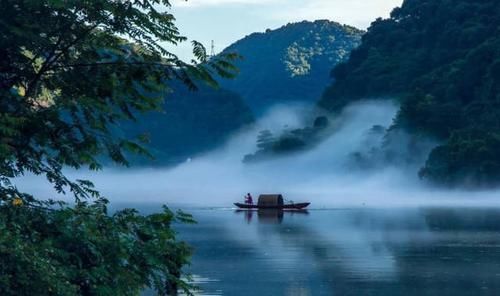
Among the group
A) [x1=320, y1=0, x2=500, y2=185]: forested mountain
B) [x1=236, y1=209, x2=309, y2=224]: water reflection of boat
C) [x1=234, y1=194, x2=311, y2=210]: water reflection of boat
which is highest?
[x1=320, y1=0, x2=500, y2=185]: forested mountain

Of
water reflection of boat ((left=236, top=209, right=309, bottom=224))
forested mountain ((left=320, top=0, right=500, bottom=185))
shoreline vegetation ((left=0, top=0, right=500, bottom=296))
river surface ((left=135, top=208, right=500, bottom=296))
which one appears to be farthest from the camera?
forested mountain ((left=320, top=0, right=500, bottom=185))

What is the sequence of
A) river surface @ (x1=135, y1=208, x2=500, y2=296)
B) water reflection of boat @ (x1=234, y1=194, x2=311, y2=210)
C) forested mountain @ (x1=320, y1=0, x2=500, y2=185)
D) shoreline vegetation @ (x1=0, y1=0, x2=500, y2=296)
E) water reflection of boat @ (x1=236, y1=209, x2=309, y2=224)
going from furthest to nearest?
forested mountain @ (x1=320, y1=0, x2=500, y2=185) → water reflection of boat @ (x1=234, y1=194, x2=311, y2=210) → water reflection of boat @ (x1=236, y1=209, x2=309, y2=224) → river surface @ (x1=135, y1=208, x2=500, y2=296) → shoreline vegetation @ (x1=0, y1=0, x2=500, y2=296)

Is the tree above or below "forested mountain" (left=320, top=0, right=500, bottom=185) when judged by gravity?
below

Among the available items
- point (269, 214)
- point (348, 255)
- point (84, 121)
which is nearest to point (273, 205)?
point (269, 214)

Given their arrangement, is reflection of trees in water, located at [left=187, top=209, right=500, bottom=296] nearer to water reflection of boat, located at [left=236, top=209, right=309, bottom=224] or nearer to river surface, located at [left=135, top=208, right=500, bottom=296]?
river surface, located at [left=135, top=208, right=500, bottom=296]

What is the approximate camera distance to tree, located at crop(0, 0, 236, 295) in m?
15.8

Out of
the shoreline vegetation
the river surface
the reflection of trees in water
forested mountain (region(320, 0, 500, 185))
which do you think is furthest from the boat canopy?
the shoreline vegetation

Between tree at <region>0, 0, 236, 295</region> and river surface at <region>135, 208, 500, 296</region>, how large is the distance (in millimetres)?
26168

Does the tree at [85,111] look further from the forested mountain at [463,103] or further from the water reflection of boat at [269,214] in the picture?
the forested mountain at [463,103]

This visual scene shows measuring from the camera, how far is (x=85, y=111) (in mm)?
16672

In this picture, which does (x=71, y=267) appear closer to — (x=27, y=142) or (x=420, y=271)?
(x=27, y=142)

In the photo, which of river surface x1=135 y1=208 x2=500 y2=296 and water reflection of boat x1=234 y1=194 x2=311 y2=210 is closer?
river surface x1=135 y1=208 x2=500 y2=296

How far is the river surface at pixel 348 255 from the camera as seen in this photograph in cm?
4631

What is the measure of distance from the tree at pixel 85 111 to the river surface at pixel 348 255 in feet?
85.9
